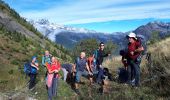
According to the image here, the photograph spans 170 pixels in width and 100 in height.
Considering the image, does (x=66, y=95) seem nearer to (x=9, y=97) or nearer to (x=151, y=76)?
(x=9, y=97)

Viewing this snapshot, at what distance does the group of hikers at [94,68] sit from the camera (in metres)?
12.9

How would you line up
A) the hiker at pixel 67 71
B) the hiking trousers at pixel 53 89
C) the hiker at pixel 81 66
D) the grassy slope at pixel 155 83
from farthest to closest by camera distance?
the hiker at pixel 67 71 < the hiker at pixel 81 66 < the hiking trousers at pixel 53 89 < the grassy slope at pixel 155 83

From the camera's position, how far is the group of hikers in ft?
42.5

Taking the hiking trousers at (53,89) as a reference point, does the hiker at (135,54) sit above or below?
above

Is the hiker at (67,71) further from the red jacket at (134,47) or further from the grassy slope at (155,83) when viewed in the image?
the red jacket at (134,47)

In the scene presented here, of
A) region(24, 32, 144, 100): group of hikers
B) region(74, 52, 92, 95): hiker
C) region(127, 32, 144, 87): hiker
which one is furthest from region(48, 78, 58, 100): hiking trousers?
region(127, 32, 144, 87): hiker

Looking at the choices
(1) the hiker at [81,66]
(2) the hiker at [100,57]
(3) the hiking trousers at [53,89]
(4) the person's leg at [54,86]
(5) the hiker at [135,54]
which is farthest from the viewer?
(2) the hiker at [100,57]

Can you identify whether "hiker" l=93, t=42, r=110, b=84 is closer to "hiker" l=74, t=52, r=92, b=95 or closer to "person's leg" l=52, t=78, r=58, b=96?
"hiker" l=74, t=52, r=92, b=95

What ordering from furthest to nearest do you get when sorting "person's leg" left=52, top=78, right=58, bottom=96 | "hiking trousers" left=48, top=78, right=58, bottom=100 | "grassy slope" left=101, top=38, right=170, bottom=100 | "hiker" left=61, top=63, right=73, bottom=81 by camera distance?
1. "hiker" left=61, top=63, right=73, bottom=81
2. "person's leg" left=52, top=78, right=58, bottom=96
3. "hiking trousers" left=48, top=78, right=58, bottom=100
4. "grassy slope" left=101, top=38, right=170, bottom=100

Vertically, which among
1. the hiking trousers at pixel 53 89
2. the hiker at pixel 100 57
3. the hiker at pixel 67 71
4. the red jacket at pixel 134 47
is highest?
the red jacket at pixel 134 47

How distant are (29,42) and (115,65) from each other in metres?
19.6

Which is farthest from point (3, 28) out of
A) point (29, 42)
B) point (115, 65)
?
point (115, 65)


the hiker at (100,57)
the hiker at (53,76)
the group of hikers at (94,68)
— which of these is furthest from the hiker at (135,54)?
the hiker at (53,76)

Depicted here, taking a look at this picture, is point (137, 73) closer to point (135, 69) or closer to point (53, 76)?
point (135, 69)
